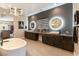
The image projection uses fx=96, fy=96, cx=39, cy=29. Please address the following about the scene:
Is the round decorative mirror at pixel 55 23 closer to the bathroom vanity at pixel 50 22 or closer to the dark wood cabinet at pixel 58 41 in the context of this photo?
the bathroom vanity at pixel 50 22

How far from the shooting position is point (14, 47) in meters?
1.96

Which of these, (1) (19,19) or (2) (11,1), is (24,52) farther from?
(2) (11,1)

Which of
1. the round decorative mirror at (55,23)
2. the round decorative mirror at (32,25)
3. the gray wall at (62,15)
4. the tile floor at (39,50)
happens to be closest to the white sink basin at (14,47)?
the tile floor at (39,50)

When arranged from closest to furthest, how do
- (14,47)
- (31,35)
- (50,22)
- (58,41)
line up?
(14,47) → (50,22) → (31,35) → (58,41)

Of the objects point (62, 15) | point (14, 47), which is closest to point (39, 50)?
point (14, 47)

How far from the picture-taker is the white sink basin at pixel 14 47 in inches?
73.0

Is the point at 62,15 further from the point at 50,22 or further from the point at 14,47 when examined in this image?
the point at 14,47

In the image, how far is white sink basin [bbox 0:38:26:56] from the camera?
1855 mm

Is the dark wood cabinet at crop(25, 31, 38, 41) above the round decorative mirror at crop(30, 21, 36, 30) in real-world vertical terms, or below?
below

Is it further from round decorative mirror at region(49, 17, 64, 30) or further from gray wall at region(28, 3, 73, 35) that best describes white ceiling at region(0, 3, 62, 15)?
round decorative mirror at region(49, 17, 64, 30)

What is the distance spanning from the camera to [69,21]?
2211 mm

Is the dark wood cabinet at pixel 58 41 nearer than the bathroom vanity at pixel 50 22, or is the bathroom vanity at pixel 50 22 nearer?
the bathroom vanity at pixel 50 22

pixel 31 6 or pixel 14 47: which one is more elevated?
pixel 31 6

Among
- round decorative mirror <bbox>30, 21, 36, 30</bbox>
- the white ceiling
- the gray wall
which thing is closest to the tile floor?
Result: round decorative mirror <bbox>30, 21, 36, 30</bbox>
